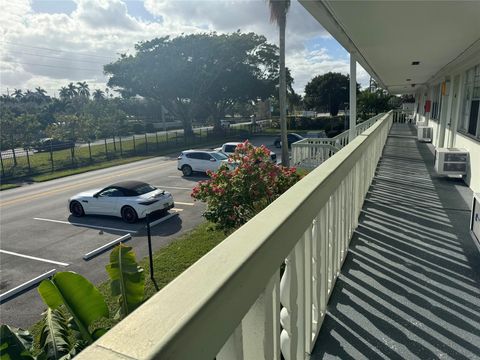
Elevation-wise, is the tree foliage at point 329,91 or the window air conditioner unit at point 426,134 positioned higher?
the tree foliage at point 329,91

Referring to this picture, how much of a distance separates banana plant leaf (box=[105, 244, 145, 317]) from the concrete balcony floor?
4.79 ft

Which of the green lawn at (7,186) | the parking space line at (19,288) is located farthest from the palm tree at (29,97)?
the parking space line at (19,288)

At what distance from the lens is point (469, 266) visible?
354cm

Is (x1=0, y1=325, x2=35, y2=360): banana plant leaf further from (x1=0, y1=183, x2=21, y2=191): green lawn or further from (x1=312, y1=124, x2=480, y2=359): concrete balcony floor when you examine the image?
(x1=0, y1=183, x2=21, y2=191): green lawn

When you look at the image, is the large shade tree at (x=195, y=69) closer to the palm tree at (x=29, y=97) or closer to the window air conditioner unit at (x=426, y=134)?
the window air conditioner unit at (x=426, y=134)

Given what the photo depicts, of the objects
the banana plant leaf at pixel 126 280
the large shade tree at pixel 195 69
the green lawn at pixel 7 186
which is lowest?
the green lawn at pixel 7 186

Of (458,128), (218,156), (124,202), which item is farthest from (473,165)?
(218,156)

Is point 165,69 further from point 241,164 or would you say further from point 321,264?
point 321,264

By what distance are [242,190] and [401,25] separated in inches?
140

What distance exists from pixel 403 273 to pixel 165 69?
35.0 meters

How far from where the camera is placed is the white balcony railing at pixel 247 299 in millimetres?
786

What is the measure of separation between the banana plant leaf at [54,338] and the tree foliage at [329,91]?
63.0 m

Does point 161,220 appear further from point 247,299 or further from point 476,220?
point 247,299

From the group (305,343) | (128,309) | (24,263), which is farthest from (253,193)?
(24,263)
